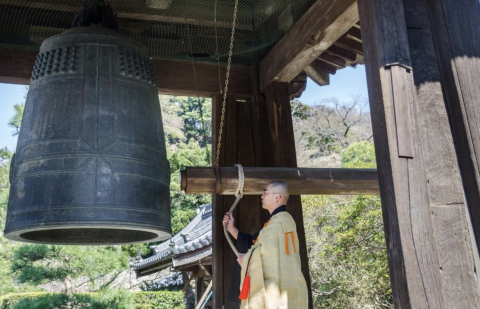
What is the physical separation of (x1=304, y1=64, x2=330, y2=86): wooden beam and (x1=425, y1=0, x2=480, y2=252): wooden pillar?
2025mm

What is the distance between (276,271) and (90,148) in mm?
1313

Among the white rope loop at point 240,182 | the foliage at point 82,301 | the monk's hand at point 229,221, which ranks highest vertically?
the white rope loop at point 240,182

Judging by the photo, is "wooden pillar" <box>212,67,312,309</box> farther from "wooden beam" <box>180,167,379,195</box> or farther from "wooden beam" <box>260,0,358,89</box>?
"wooden beam" <box>180,167,379,195</box>

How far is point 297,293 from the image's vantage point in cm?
Result: 307

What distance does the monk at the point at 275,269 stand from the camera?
118 inches

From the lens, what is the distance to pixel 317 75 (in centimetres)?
439

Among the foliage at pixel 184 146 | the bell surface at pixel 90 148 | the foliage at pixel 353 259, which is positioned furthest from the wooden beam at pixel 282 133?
the foliage at pixel 184 146

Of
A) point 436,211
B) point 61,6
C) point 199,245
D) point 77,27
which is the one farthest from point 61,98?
point 199,245

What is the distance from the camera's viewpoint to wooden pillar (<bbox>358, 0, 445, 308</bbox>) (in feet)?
6.11

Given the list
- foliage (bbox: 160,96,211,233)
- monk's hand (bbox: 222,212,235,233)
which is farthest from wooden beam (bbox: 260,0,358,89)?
foliage (bbox: 160,96,211,233)

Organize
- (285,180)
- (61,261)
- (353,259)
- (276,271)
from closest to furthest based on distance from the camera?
(276,271)
(285,180)
(353,259)
(61,261)

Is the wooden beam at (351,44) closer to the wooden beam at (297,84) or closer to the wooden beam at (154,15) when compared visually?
the wooden beam at (297,84)

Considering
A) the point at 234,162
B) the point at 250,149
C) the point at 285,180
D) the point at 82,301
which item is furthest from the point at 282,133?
the point at 82,301

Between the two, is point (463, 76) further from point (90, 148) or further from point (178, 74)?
point (178, 74)
